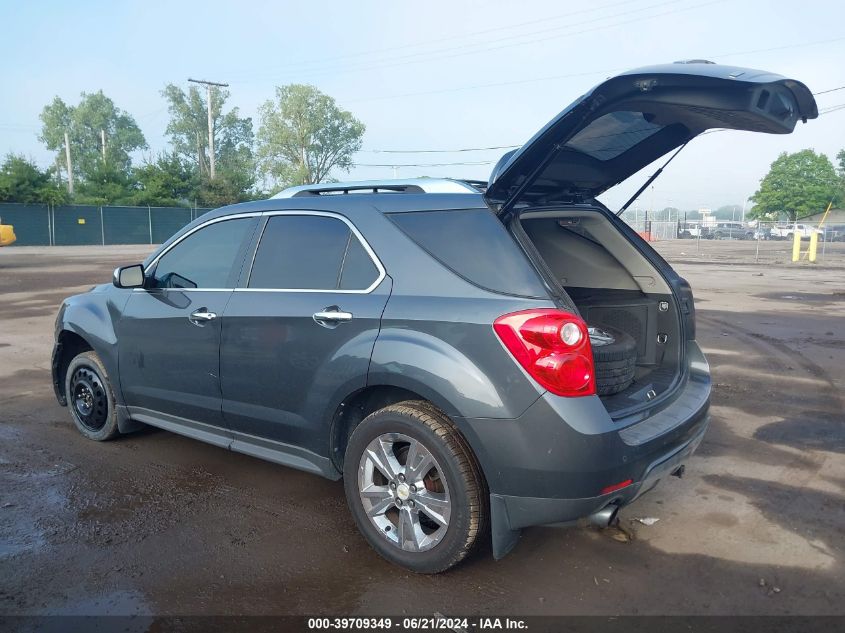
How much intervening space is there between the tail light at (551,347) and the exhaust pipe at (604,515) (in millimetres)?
510

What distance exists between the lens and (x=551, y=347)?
9.45ft

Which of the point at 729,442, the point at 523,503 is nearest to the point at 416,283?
the point at 523,503

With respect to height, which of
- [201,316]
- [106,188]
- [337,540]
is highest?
[106,188]

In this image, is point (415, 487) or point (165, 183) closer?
point (415, 487)

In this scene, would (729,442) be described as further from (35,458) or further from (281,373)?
(35,458)

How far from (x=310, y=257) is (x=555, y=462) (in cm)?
177

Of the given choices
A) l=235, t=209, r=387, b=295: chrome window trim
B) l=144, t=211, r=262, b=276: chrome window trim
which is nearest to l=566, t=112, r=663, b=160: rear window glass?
l=235, t=209, r=387, b=295: chrome window trim

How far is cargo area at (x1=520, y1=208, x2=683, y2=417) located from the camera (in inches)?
162

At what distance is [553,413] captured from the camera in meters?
2.84

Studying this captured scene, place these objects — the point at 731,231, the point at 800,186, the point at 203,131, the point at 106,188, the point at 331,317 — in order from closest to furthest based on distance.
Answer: the point at 331,317, the point at 106,188, the point at 731,231, the point at 800,186, the point at 203,131

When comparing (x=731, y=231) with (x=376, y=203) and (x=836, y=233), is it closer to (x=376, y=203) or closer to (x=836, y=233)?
(x=836, y=233)

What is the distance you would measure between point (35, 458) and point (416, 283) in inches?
132

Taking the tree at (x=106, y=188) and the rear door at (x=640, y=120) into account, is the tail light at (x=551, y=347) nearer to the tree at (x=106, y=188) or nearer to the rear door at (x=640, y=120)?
the rear door at (x=640, y=120)

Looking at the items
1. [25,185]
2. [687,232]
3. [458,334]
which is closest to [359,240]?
[458,334]
